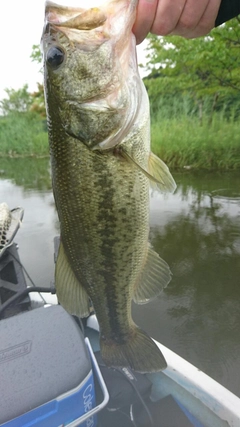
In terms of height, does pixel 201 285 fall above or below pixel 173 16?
below

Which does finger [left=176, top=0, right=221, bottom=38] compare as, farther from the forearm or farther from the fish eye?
the fish eye

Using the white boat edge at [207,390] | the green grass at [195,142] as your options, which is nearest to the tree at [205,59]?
the green grass at [195,142]

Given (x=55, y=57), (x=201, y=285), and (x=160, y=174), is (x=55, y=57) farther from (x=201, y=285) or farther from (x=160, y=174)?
(x=201, y=285)

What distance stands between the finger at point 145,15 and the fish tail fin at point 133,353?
137 centimetres

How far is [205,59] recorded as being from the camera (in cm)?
819

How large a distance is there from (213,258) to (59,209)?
12.3ft

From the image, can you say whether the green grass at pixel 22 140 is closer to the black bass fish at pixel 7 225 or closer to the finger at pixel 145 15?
the black bass fish at pixel 7 225

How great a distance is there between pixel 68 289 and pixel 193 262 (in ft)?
11.3

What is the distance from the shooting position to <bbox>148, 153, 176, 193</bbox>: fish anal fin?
151 cm

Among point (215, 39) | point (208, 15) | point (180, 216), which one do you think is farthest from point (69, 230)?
point (215, 39)

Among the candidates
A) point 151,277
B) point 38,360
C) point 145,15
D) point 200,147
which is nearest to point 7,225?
point 38,360

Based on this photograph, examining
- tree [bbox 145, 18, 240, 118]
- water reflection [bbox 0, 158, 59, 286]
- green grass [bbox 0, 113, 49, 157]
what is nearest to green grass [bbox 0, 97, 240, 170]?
tree [bbox 145, 18, 240, 118]

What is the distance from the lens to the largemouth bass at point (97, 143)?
4.56 feet

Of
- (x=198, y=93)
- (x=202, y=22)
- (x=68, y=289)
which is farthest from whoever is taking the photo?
(x=198, y=93)
